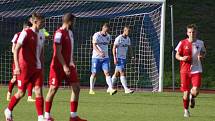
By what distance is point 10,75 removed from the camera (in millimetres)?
27031

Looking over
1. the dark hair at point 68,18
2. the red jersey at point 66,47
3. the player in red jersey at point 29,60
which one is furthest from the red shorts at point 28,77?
the dark hair at point 68,18

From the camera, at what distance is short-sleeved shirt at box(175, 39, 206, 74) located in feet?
51.6

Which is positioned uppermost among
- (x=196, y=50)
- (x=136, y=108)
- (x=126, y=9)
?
(x=126, y=9)

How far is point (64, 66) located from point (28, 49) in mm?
777

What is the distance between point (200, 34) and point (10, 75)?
12.8m

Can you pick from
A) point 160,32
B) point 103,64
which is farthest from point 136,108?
point 160,32

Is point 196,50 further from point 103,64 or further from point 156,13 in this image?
point 156,13

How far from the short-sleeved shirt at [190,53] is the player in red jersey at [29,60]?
3663 mm

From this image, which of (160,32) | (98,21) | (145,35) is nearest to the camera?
(160,32)

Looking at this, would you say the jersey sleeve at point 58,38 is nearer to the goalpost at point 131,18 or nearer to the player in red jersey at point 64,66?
the player in red jersey at point 64,66

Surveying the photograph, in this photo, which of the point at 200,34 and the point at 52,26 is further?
the point at 200,34

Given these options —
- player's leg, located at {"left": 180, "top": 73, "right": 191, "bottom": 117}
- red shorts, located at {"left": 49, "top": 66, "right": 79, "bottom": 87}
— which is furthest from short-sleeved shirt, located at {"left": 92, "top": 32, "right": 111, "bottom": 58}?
red shorts, located at {"left": 49, "top": 66, "right": 79, "bottom": 87}

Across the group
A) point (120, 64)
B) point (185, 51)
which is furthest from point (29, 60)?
point (120, 64)

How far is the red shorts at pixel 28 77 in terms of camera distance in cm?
1301
